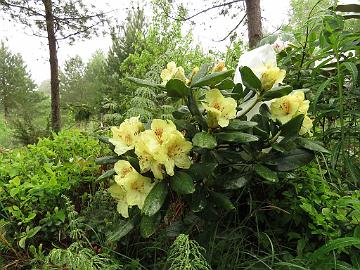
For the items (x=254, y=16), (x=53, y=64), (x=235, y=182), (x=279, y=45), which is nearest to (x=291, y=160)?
(x=235, y=182)

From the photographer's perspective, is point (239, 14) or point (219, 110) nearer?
point (219, 110)

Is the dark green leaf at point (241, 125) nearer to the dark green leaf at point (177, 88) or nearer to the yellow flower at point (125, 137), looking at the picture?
the dark green leaf at point (177, 88)

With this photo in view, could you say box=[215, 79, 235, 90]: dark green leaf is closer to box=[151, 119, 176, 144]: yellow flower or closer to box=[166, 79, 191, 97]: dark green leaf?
box=[166, 79, 191, 97]: dark green leaf

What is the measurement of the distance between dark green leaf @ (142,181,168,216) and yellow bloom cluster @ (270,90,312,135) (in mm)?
451

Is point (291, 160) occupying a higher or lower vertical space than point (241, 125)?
lower

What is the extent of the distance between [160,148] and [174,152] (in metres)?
0.07

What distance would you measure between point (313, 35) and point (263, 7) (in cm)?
660

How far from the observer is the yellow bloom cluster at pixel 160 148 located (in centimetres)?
106

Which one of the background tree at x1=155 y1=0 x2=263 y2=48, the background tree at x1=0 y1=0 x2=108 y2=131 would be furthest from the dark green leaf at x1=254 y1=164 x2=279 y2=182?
the background tree at x1=0 y1=0 x2=108 y2=131

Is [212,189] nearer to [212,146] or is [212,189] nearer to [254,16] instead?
[212,146]

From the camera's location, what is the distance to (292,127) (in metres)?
1.14

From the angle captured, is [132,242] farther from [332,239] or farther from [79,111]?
[79,111]

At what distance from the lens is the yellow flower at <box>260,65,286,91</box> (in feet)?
3.83

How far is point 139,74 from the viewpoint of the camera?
455 centimetres
